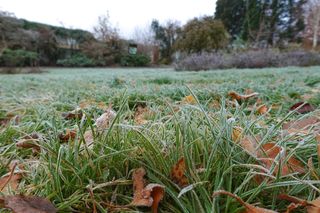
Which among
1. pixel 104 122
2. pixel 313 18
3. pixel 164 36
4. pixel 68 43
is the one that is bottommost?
pixel 104 122

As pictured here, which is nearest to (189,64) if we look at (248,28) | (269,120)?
(269,120)

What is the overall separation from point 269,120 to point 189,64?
11.0m

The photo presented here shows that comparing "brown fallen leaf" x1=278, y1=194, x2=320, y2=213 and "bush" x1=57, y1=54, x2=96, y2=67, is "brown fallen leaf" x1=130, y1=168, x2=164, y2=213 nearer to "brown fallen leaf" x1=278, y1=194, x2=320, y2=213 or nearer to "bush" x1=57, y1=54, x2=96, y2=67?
"brown fallen leaf" x1=278, y1=194, x2=320, y2=213

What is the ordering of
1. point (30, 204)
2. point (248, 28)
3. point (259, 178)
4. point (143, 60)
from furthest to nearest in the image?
point (248, 28), point (143, 60), point (259, 178), point (30, 204)

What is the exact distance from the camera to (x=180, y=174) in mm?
738

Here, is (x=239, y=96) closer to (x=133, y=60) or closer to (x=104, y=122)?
(x=104, y=122)

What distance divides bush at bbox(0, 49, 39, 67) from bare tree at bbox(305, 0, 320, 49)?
949 inches

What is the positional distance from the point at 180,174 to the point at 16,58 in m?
16.6

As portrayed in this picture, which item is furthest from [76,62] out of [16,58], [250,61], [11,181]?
[11,181]

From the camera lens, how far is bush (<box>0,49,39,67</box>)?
14655mm

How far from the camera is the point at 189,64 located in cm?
1203

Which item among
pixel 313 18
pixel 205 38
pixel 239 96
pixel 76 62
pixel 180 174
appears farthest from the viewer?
pixel 313 18

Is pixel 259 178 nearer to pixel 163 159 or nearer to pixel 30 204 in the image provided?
pixel 163 159

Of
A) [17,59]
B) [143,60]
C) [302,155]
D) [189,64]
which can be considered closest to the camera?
[302,155]
